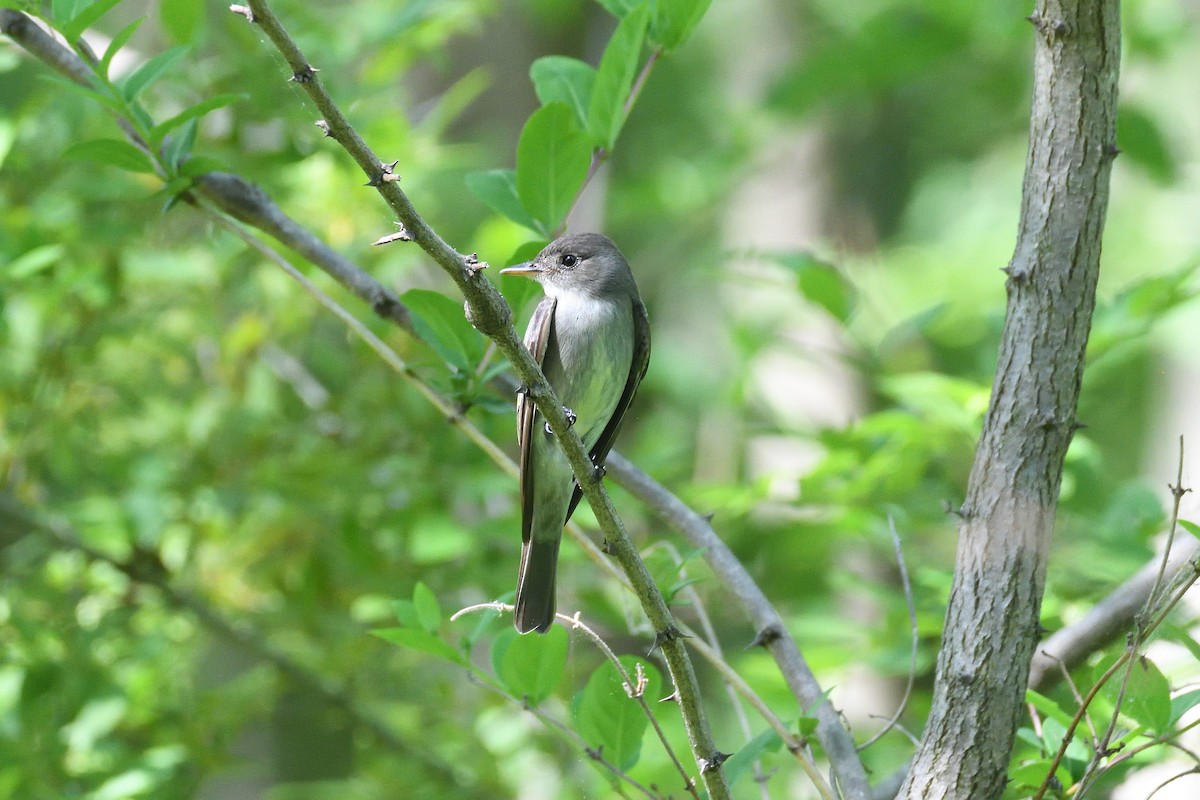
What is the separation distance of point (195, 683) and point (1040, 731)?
323 cm

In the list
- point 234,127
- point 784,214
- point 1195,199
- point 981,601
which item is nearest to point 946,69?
point 784,214

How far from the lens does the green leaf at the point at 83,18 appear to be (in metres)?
2.31

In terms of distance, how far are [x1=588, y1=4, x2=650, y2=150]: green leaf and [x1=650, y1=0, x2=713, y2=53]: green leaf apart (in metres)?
0.04

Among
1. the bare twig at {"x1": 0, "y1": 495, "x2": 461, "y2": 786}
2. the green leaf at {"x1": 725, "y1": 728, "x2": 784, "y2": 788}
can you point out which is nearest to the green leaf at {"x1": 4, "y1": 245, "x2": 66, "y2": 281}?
the bare twig at {"x1": 0, "y1": 495, "x2": 461, "y2": 786}

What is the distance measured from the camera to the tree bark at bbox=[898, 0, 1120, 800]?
2.07m

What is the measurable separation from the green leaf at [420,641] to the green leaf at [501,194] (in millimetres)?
955

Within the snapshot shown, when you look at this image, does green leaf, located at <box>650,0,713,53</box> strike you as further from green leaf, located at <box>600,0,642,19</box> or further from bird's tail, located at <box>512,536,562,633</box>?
bird's tail, located at <box>512,536,562,633</box>

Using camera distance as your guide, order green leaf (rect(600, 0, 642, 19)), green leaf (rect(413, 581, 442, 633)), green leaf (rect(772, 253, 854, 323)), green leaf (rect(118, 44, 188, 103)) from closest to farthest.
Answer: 1. green leaf (rect(413, 581, 442, 633))
2. green leaf (rect(118, 44, 188, 103))
3. green leaf (rect(600, 0, 642, 19))
4. green leaf (rect(772, 253, 854, 323))

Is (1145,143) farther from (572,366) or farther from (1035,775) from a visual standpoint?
(1035,775)

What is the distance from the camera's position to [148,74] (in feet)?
8.30

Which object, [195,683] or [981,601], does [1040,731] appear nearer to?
[981,601]

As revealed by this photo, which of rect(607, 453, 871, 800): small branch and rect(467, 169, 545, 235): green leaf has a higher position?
rect(467, 169, 545, 235): green leaf

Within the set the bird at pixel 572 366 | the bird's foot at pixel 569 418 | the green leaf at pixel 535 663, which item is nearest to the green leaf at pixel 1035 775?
the green leaf at pixel 535 663

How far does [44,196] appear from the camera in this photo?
147 inches
